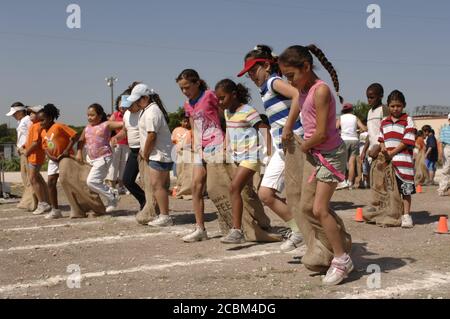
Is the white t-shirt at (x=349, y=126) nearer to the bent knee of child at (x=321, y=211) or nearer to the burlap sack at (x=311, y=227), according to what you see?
the burlap sack at (x=311, y=227)

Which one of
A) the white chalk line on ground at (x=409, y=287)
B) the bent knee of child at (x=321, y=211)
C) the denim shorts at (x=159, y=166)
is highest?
the denim shorts at (x=159, y=166)

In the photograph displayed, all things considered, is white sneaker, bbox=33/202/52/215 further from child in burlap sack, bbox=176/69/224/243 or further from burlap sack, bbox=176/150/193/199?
child in burlap sack, bbox=176/69/224/243

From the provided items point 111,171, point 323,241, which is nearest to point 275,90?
point 323,241

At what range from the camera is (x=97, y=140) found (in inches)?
370

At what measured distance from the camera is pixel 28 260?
237 inches

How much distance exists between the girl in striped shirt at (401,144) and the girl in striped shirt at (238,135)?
2.04 meters

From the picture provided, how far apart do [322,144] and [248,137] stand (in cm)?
185

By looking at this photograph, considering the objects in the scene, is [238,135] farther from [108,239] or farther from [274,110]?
[108,239]

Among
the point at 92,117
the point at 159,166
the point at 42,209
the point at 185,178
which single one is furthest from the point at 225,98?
the point at 185,178

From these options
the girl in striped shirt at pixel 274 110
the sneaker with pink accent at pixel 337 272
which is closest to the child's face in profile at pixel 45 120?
the girl in striped shirt at pixel 274 110

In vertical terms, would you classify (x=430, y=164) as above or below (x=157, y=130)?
below

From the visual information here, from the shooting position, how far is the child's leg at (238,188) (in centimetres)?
641

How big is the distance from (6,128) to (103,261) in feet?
210
